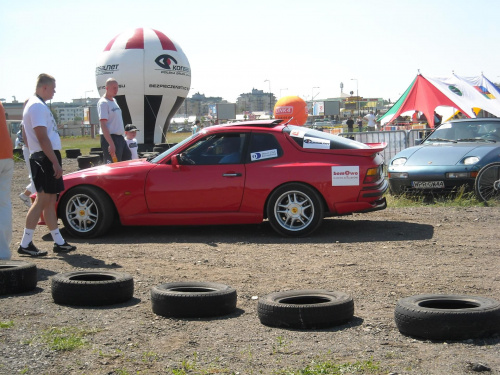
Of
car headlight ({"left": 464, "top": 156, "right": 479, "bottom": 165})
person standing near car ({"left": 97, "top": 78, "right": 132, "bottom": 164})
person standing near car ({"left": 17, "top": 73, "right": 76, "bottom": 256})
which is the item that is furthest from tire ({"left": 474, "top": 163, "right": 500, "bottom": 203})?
person standing near car ({"left": 17, "top": 73, "right": 76, "bottom": 256})

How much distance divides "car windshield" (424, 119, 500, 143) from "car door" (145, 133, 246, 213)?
600cm

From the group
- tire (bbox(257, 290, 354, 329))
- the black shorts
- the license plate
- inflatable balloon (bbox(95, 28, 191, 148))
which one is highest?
inflatable balloon (bbox(95, 28, 191, 148))

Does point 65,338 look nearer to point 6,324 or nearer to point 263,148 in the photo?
point 6,324

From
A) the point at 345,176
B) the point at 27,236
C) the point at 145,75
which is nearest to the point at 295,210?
the point at 345,176

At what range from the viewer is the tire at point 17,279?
5996mm

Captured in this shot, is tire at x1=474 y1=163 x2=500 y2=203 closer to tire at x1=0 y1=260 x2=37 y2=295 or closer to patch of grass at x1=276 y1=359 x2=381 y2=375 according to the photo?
tire at x1=0 y1=260 x2=37 y2=295

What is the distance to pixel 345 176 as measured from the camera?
29.1ft

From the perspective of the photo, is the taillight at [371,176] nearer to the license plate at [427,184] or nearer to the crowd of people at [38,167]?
the license plate at [427,184]

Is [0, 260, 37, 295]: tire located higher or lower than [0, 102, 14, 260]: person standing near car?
lower

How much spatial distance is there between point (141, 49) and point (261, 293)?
2324 centimetres

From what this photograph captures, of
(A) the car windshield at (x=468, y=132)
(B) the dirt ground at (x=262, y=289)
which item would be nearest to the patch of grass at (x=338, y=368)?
(B) the dirt ground at (x=262, y=289)

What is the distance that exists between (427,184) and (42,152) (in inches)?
273

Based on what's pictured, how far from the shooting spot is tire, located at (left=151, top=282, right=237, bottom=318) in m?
5.23

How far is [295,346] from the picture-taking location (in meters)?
4.45
